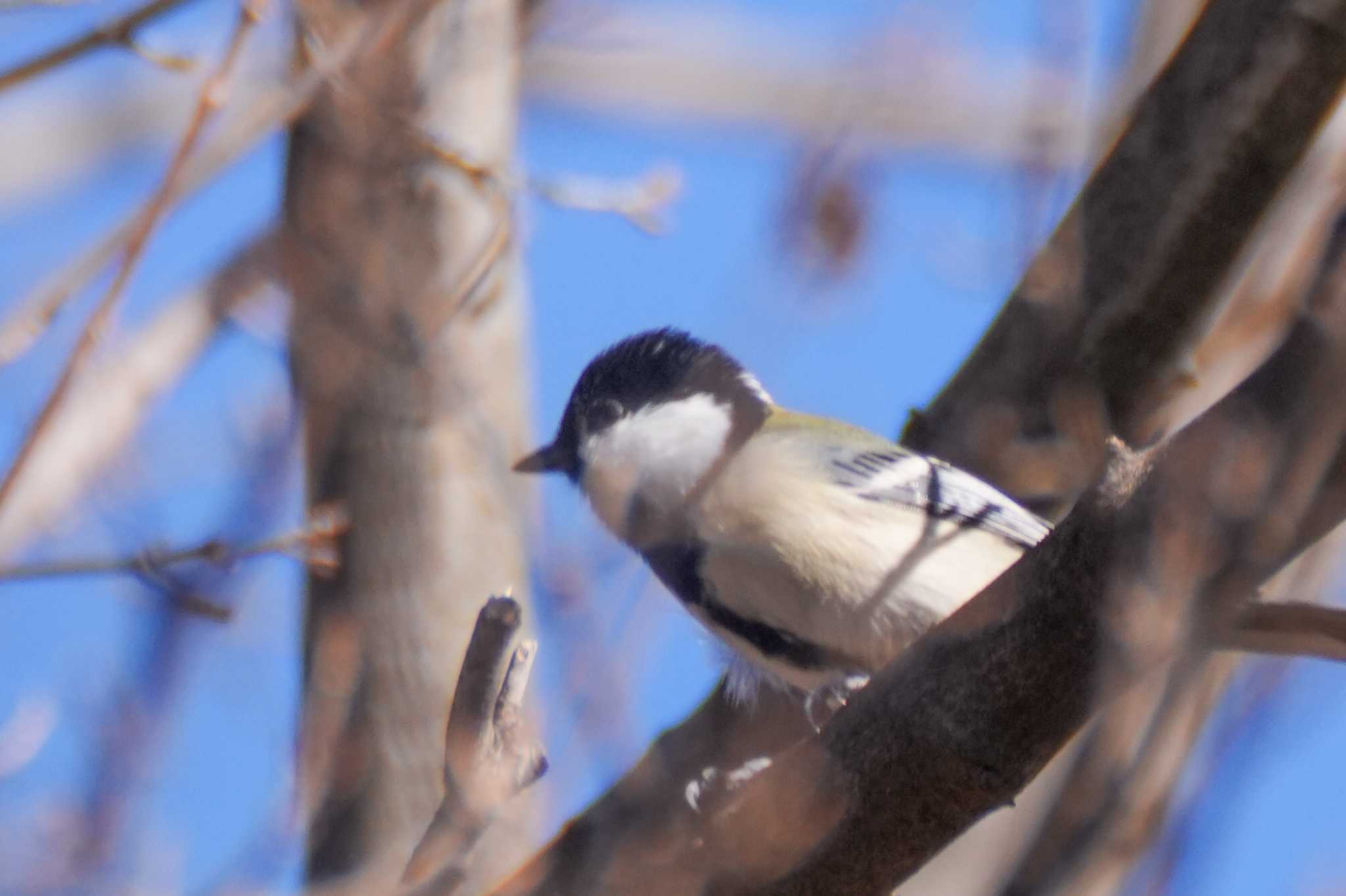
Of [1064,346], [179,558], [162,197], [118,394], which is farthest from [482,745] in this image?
[1064,346]

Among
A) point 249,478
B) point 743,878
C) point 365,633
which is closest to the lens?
point 743,878

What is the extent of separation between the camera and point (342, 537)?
3.70m

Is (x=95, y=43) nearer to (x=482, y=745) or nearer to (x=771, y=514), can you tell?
(x=482, y=745)

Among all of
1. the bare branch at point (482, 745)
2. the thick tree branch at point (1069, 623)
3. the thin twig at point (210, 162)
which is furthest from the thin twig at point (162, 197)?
the thick tree branch at point (1069, 623)

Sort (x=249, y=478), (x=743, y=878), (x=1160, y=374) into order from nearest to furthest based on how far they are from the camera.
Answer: (x=743, y=878) → (x=249, y=478) → (x=1160, y=374)

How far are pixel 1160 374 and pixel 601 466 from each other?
1263mm

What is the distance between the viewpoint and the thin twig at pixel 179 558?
6.45 feet

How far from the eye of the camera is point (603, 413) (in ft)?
11.4

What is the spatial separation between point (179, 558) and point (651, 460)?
56.5 inches

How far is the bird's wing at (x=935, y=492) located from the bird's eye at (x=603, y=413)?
55cm

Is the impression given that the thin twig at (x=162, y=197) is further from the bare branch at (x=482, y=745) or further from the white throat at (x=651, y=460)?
the white throat at (x=651, y=460)

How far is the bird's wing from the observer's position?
306 cm

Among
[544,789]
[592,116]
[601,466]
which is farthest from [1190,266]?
[592,116]

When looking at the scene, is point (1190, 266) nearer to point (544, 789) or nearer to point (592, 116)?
point (544, 789)
